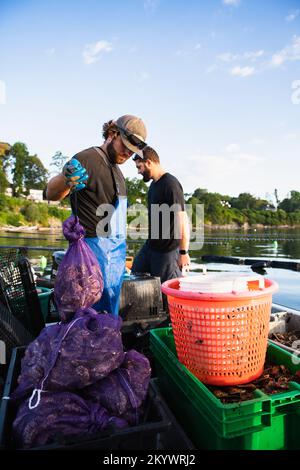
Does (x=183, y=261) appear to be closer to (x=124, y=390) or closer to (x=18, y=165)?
(x=124, y=390)

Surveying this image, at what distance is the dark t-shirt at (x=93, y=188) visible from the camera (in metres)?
2.89

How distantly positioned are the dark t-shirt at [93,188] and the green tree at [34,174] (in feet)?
327

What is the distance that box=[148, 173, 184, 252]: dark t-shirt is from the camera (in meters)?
3.92

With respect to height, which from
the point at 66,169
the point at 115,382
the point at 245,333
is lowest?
the point at 115,382

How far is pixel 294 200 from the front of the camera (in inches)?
6181

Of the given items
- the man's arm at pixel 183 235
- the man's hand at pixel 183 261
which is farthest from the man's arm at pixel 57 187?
the man's hand at pixel 183 261

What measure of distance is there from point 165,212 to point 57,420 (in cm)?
276

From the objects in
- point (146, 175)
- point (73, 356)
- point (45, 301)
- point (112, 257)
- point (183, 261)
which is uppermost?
point (146, 175)

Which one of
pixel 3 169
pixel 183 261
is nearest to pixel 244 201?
pixel 3 169

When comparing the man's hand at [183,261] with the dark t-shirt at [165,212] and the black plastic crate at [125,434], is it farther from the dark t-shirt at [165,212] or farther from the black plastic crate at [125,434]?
the black plastic crate at [125,434]

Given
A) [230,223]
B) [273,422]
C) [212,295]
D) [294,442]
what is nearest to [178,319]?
[212,295]

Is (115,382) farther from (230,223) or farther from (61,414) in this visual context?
(230,223)

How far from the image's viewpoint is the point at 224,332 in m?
1.78
